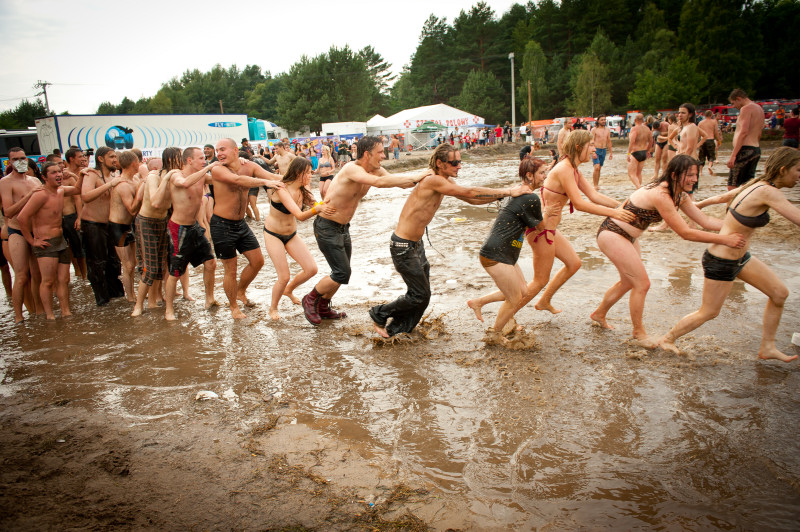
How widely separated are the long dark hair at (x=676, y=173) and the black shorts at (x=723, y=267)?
57 cm

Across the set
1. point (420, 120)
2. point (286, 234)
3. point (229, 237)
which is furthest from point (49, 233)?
point (420, 120)

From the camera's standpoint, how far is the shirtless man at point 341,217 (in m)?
5.23

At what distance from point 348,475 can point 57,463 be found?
1.92 metres

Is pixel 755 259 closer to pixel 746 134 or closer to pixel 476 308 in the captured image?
pixel 476 308

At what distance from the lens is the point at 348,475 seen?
3.04m

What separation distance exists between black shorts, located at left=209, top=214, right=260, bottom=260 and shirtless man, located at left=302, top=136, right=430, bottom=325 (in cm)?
120

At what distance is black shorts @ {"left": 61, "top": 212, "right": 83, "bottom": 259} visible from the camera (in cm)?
729

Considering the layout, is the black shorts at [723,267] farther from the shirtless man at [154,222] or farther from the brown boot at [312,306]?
the shirtless man at [154,222]

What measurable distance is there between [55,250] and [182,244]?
1.89m

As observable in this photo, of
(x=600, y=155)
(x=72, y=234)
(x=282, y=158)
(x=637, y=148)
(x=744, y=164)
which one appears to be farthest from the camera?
(x=600, y=155)

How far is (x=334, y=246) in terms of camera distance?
551 centimetres

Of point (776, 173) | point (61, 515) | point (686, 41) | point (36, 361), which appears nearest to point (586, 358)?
point (776, 173)

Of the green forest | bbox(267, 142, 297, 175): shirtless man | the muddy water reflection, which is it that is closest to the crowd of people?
the muddy water reflection

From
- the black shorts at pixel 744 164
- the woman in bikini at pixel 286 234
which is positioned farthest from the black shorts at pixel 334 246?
the black shorts at pixel 744 164
